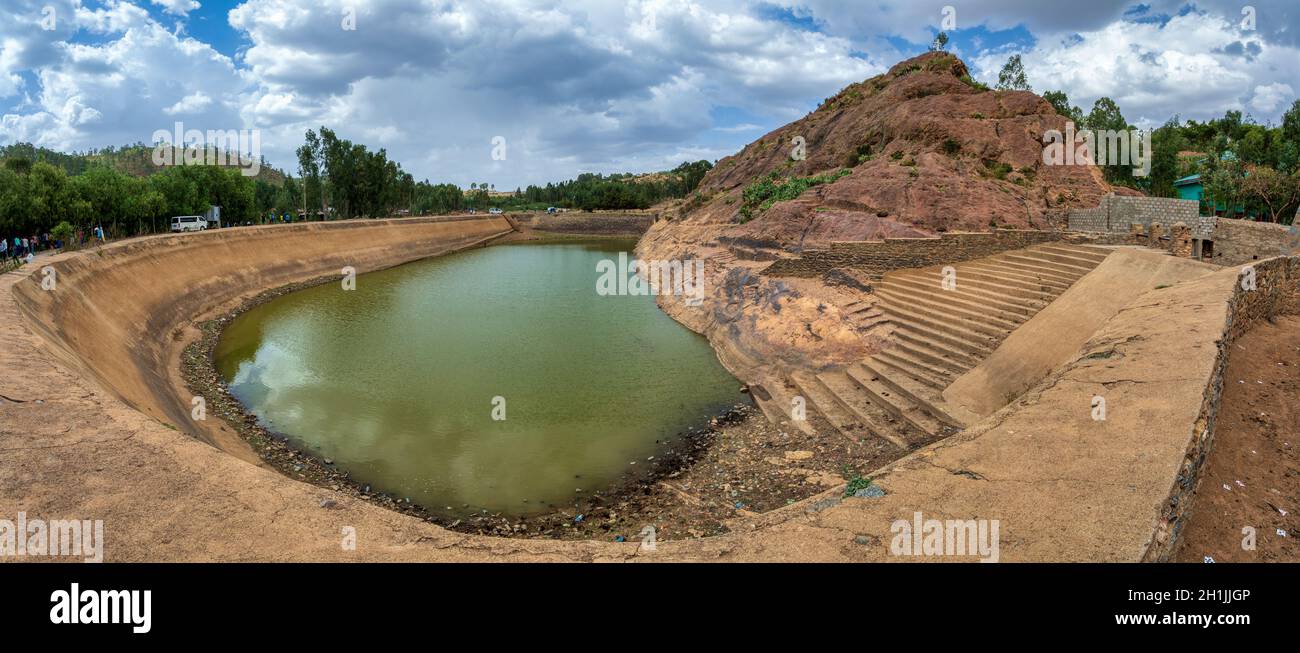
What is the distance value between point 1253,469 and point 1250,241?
12.9m

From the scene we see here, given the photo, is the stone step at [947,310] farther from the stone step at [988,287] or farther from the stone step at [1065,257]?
the stone step at [1065,257]

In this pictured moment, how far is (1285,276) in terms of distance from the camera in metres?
13.2

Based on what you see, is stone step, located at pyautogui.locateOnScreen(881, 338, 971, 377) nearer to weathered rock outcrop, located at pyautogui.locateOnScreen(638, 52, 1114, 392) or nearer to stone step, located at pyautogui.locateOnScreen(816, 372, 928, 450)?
weathered rock outcrop, located at pyautogui.locateOnScreen(638, 52, 1114, 392)

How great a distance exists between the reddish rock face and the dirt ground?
36.9 feet

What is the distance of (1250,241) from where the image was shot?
16328 mm

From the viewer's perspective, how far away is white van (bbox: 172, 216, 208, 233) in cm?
3380

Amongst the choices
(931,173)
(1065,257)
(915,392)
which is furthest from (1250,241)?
(915,392)

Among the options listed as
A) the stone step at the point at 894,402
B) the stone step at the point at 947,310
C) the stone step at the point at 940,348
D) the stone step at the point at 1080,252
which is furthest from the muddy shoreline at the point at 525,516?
the stone step at the point at 1080,252

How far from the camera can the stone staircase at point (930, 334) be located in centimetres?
1206

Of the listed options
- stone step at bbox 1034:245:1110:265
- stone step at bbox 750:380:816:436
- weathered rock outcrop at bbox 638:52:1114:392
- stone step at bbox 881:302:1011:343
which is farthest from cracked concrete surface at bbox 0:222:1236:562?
weathered rock outcrop at bbox 638:52:1114:392

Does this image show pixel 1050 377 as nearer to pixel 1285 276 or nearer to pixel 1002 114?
pixel 1285 276

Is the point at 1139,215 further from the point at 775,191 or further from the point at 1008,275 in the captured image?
the point at 775,191

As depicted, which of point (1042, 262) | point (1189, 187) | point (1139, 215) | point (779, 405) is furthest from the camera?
point (1189, 187)

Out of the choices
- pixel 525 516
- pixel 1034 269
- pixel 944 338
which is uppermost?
pixel 1034 269
